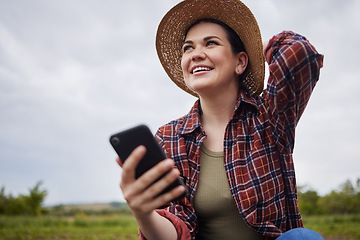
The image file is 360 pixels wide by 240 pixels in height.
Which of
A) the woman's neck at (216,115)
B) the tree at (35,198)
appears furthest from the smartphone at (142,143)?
the tree at (35,198)

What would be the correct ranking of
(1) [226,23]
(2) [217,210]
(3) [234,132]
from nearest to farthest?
(2) [217,210] → (3) [234,132] → (1) [226,23]

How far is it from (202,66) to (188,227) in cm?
102

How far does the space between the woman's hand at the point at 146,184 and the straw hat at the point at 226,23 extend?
4.52ft

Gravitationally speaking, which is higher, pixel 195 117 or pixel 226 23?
pixel 226 23

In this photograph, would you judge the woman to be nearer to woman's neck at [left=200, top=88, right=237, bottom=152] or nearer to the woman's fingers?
woman's neck at [left=200, top=88, right=237, bottom=152]

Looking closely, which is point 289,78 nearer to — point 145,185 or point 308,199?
point 145,185

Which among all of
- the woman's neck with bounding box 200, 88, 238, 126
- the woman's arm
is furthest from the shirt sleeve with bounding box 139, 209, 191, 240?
the woman's neck with bounding box 200, 88, 238, 126

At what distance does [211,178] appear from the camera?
176cm

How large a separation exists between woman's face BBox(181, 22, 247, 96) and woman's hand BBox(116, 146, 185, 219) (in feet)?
3.11

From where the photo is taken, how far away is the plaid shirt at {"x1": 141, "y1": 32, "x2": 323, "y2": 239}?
1.54m

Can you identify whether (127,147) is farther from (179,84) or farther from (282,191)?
(179,84)

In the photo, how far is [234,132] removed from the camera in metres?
1.84

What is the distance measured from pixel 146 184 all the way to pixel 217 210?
2.90ft

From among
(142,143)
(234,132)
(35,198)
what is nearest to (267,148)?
(234,132)
